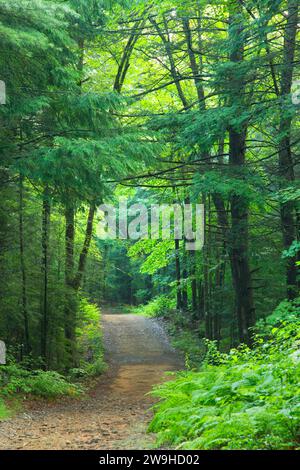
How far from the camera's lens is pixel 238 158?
1234cm

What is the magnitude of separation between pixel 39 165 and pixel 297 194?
4.32m

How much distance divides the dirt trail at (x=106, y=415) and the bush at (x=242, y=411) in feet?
1.73

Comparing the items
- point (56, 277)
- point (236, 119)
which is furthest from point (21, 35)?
point (56, 277)

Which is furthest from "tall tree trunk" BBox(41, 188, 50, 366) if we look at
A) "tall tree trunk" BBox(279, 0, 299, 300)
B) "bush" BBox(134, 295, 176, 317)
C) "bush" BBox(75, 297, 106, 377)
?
"bush" BBox(134, 295, 176, 317)

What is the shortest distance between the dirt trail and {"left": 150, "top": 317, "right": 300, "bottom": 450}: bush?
527 millimetres

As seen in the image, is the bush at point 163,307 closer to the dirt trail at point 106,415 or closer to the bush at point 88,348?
the bush at point 88,348

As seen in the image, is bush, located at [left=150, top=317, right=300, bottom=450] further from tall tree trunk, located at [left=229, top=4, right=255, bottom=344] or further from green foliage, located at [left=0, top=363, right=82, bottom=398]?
tall tree trunk, located at [left=229, top=4, right=255, bottom=344]

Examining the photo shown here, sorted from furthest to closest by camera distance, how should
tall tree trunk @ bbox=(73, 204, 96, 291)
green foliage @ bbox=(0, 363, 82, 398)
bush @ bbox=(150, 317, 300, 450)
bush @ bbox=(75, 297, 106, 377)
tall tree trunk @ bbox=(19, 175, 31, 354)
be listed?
bush @ bbox=(75, 297, 106, 377) < tall tree trunk @ bbox=(73, 204, 96, 291) < tall tree trunk @ bbox=(19, 175, 31, 354) < green foliage @ bbox=(0, 363, 82, 398) < bush @ bbox=(150, 317, 300, 450)

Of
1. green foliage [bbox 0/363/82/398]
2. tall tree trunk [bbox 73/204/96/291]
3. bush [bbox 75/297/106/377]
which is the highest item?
tall tree trunk [bbox 73/204/96/291]

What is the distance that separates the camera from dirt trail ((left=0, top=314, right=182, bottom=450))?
6.18 metres

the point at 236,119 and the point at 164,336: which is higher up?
the point at 236,119

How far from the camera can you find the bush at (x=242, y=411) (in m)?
4.36

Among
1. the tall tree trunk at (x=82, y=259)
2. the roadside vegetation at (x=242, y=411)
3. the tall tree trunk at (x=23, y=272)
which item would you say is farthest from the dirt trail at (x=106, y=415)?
the tall tree trunk at (x=82, y=259)
